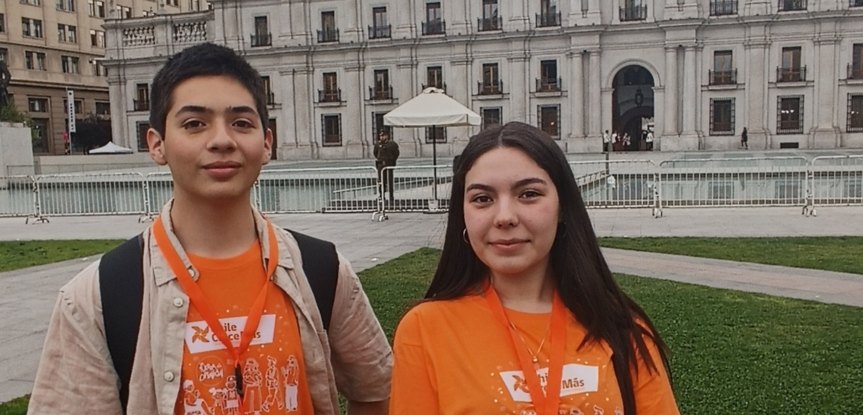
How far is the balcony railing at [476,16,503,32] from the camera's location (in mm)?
48094

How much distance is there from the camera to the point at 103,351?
75.2 inches

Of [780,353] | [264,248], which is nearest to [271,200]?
[780,353]

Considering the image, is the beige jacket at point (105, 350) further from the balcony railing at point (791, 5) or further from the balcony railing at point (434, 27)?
the balcony railing at point (434, 27)

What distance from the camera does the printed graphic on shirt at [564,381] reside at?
1.98 metres

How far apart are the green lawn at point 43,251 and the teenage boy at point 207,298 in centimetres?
1021

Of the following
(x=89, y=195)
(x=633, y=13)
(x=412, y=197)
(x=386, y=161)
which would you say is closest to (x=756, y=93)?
(x=633, y=13)

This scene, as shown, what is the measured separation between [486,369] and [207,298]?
74 cm

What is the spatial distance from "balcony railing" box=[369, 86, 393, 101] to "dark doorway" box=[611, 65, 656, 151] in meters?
14.2

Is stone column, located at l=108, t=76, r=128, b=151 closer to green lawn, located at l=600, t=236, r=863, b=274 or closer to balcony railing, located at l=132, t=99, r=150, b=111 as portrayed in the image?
balcony railing, located at l=132, t=99, r=150, b=111

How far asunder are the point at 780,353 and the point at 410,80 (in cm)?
4501

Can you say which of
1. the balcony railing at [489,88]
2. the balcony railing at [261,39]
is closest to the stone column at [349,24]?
the balcony railing at [261,39]

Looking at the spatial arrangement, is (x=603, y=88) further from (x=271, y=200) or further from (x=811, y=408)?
(x=811, y=408)

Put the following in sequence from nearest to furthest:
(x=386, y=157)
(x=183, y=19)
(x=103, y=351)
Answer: (x=103, y=351)
(x=386, y=157)
(x=183, y=19)

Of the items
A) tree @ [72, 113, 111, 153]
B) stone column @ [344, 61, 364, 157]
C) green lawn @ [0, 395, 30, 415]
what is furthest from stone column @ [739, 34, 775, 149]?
tree @ [72, 113, 111, 153]
